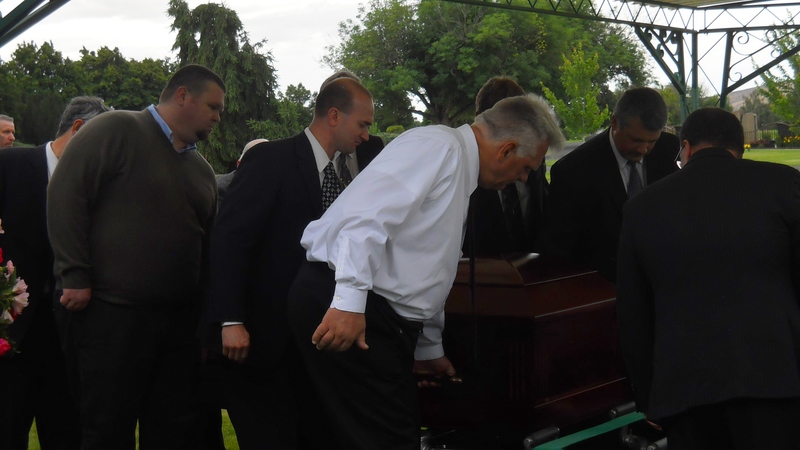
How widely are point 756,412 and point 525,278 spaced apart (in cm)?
Result: 87

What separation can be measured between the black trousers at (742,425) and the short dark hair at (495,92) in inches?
68.9

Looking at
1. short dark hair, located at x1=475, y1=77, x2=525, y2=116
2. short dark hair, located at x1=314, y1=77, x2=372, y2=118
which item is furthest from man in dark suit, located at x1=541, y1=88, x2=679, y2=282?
short dark hair, located at x1=314, y1=77, x2=372, y2=118

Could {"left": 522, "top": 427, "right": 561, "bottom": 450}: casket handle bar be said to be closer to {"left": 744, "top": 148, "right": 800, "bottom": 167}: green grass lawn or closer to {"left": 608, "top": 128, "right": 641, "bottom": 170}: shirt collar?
{"left": 608, "top": 128, "right": 641, "bottom": 170}: shirt collar

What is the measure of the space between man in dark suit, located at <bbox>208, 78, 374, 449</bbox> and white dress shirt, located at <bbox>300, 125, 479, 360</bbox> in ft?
1.16

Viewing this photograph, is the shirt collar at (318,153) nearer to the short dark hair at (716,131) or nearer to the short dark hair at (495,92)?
the short dark hair at (495,92)

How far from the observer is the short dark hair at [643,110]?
11.1ft

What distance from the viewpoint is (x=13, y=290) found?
2262 millimetres

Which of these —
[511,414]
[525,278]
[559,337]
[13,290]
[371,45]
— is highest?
[371,45]

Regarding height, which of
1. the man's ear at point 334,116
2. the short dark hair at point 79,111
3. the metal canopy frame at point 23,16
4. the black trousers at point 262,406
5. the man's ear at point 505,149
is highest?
the metal canopy frame at point 23,16

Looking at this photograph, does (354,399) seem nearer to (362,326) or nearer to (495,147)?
(362,326)

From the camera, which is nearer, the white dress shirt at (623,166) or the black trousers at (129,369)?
the black trousers at (129,369)

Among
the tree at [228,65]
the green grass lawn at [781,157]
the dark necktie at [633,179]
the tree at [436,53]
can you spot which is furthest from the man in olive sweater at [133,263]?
the tree at [436,53]

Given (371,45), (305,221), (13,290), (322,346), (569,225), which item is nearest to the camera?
(322,346)

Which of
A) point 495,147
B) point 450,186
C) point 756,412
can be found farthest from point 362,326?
point 756,412
